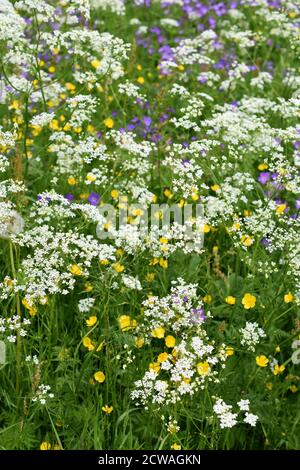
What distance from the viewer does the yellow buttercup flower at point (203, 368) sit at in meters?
3.36

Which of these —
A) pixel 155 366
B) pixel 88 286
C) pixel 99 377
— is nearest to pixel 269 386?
pixel 155 366

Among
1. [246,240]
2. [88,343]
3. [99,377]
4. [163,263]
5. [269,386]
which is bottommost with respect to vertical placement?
[269,386]

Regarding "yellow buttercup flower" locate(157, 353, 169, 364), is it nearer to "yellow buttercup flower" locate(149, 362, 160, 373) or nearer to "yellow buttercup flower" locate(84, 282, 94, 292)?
"yellow buttercup flower" locate(149, 362, 160, 373)

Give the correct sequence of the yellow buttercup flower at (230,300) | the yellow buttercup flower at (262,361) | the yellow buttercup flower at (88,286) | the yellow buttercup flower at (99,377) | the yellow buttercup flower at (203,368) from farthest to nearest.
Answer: the yellow buttercup flower at (230,300)
the yellow buttercup flower at (88,286)
the yellow buttercup flower at (262,361)
the yellow buttercup flower at (99,377)
the yellow buttercup flower at (203,368)

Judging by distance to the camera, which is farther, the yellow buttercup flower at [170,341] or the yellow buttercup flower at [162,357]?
the yellow buttercup flower at [170,341]

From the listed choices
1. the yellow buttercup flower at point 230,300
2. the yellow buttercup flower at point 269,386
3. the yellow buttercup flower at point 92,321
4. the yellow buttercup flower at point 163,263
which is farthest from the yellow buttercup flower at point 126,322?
the yellow buttercup flower at point 269,386

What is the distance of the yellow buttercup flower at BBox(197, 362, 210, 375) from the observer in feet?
11.0

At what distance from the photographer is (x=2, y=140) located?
12.7ft

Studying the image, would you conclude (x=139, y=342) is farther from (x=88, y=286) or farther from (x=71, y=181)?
(x=71, y=181)

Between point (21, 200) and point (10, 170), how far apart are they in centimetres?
123

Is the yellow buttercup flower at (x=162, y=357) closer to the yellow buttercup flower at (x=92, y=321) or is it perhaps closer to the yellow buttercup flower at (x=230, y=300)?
the yellow buttercup flower at (x=92, y=321)

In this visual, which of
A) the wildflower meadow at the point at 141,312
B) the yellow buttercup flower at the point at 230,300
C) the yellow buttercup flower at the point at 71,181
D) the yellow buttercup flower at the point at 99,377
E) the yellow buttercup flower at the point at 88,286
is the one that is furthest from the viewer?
the yellow buttercup flower at the point at 71,181

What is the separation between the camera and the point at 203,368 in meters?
3.48

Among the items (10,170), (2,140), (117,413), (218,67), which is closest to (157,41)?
(218,67)
